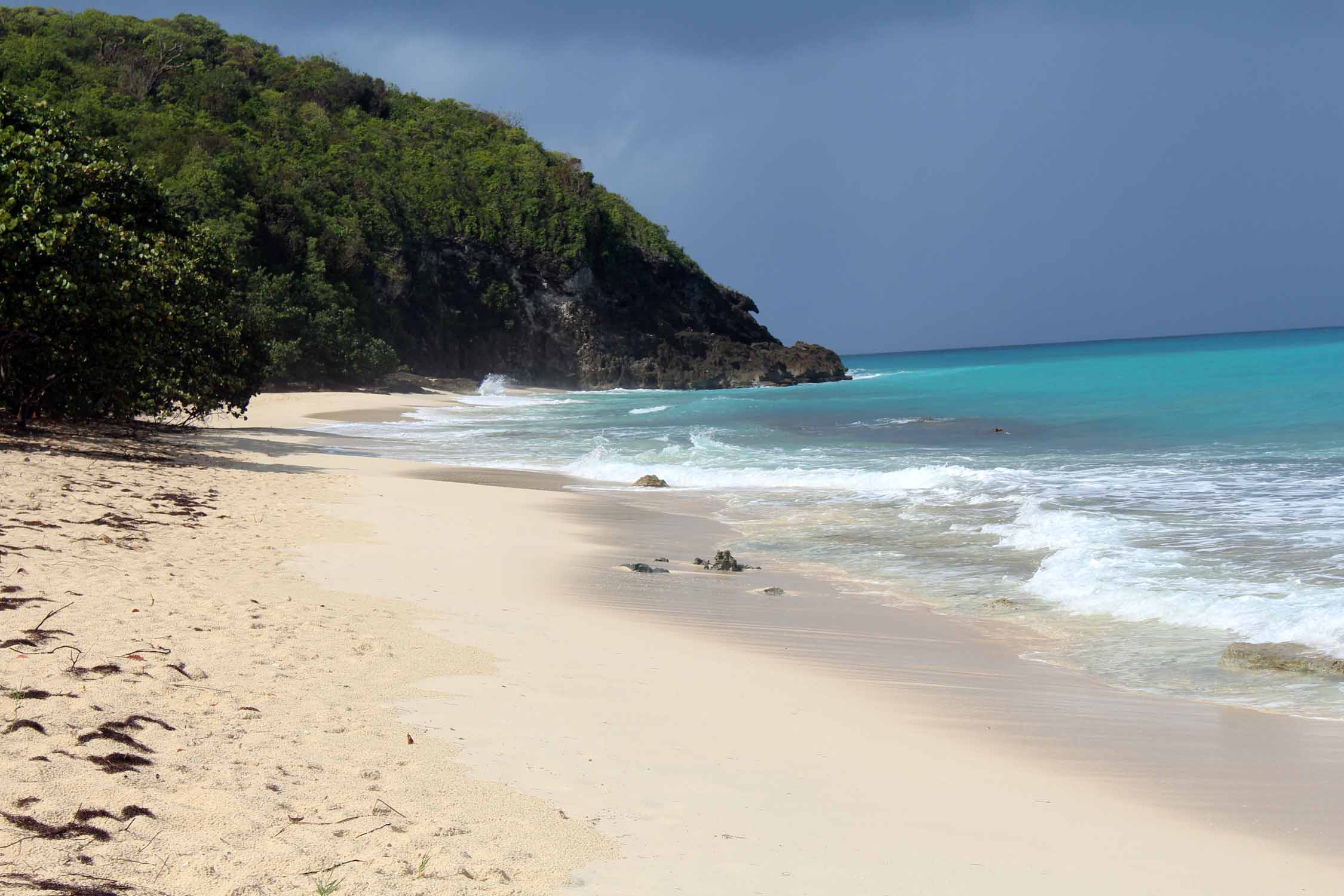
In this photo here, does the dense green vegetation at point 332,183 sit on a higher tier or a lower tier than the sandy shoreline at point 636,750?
higher

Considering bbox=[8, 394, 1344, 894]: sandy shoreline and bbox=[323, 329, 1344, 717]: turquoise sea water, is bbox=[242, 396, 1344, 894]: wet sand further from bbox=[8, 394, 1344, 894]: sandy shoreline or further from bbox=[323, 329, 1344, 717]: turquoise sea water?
bbox=[323, 329, 1344, 717]: turquoise sea water

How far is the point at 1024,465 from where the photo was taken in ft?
69.1

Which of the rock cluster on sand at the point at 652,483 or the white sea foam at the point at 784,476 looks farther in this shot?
the rock cluster on sand at the point at 652,483

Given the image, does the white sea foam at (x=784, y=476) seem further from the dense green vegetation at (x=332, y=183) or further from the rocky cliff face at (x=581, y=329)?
the rocky cliff face at (x=581, y=329)

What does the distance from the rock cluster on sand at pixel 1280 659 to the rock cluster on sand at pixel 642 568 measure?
539 centimetres

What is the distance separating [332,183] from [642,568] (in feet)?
202

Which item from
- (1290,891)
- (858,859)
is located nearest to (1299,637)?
(1290,891)

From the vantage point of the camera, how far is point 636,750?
5082 mm

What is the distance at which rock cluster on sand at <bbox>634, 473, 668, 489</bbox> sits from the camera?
18594 millimetres

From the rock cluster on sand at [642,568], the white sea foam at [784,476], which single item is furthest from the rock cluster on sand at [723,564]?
the white sea foam at [784,476]

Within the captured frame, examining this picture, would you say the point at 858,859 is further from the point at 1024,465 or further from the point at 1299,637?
the point at 1024,465

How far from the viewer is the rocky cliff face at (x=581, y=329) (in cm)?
6969

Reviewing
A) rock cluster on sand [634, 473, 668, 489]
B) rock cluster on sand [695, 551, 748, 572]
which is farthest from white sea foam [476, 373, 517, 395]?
rock cluster on sand [695, 551, 748, 572]

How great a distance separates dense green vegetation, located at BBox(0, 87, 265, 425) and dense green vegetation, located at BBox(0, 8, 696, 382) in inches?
1116
